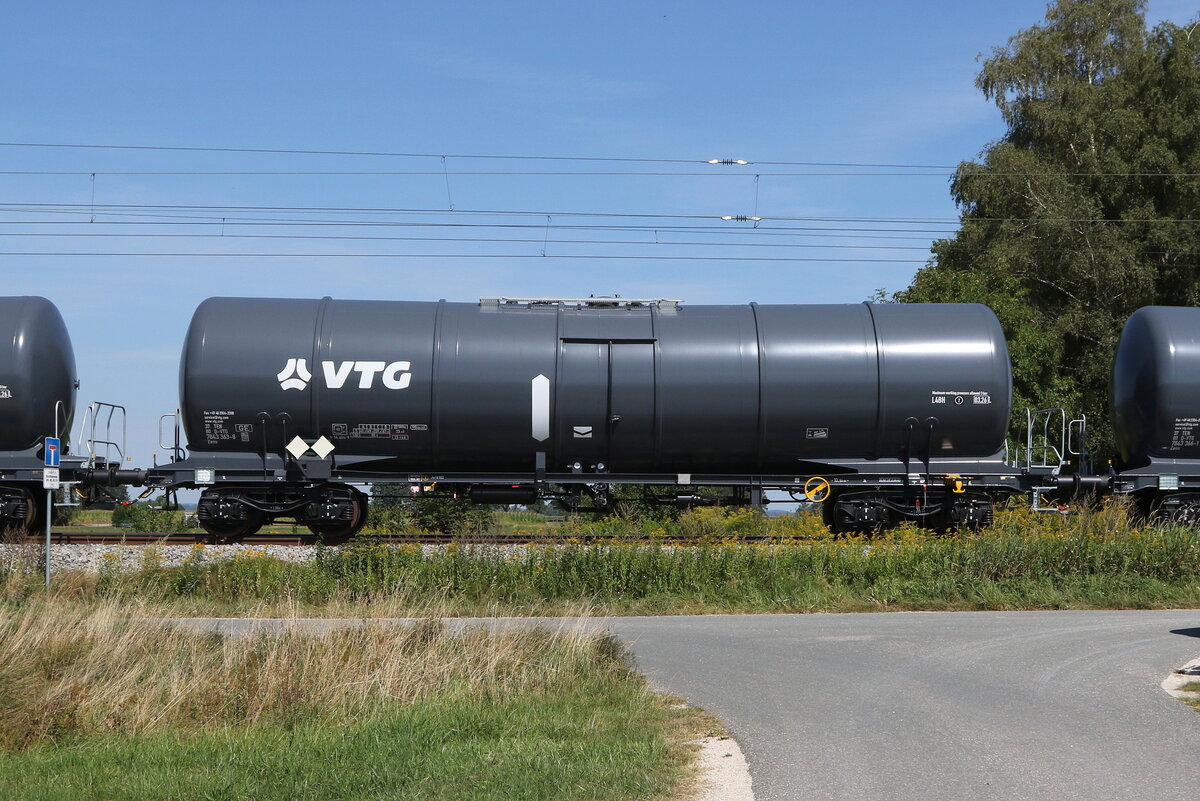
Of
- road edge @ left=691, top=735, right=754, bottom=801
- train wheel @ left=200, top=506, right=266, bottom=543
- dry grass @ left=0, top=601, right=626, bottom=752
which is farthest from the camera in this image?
train wheel @ left=200, top=506, right=266, bottom=543

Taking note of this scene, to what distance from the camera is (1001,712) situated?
28.5 feet

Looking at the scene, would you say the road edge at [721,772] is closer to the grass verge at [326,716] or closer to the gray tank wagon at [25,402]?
the grass verge at [326,716]

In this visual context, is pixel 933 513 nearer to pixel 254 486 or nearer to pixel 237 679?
pixel 254 486

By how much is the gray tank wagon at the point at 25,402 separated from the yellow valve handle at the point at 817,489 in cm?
1337

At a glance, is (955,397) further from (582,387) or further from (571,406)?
(571,406)

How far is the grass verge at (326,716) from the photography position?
22.9ft

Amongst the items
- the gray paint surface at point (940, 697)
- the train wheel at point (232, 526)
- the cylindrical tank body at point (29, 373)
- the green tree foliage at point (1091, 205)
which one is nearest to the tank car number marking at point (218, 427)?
the train wheel at point (232, 526)

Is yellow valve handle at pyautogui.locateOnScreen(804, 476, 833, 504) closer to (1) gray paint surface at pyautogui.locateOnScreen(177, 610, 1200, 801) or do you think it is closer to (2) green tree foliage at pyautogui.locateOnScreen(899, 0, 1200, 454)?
(1) gray paint surface at pyautogui.locateOnScreen(177, 610, 1200, 801)

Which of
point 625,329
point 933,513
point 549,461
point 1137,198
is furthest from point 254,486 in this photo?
point 1137,198

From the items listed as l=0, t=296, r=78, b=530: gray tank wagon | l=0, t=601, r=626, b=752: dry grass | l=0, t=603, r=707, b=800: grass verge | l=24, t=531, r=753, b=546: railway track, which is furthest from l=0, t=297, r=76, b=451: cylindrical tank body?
l=0, t=601, r=626, b=752: dry grass

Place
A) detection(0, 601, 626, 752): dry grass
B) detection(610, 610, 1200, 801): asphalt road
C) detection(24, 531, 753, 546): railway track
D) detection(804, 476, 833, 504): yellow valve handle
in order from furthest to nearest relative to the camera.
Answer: detection(804, 476, 833, 504): yellow valve handle → detection(24, 531, 753, 546): railway track → detection(0, 601, 626, 752): dry grass → detection(610, 610, 1200, 801): asphalt road

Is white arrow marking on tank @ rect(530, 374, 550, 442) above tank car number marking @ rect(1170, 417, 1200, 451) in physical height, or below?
above

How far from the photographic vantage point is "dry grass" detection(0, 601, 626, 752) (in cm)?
879

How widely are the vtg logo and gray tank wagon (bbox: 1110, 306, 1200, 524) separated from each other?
1349cm
